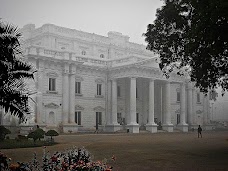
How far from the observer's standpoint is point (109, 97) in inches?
2073

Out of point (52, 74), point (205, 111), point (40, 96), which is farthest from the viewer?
point (205, 111)

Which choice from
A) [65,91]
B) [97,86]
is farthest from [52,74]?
[97,86]

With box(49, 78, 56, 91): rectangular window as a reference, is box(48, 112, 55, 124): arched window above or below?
below

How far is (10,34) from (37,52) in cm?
3621

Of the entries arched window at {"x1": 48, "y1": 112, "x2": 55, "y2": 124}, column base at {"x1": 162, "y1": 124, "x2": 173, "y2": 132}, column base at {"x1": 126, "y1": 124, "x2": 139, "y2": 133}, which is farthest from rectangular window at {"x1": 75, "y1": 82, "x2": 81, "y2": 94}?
column base at {"x1": 162, "y1": 124, "x2": 173, "y2": 132}

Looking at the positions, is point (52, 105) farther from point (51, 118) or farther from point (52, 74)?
point (52, 74)

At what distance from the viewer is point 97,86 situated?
51844 mm

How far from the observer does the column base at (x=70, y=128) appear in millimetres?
45000

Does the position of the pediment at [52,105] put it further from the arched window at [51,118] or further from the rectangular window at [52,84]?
the rectangular window at [52,84]

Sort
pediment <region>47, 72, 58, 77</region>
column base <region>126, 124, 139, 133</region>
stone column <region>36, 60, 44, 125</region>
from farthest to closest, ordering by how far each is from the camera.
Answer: column base <region>126, 124, 139, 133</region> → pediment <region>47, 72, 58, 77</region> → stone column <region>36, 60, 44, 125</region>

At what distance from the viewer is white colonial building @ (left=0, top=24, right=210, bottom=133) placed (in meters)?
45.2

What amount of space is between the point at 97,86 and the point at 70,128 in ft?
30.5

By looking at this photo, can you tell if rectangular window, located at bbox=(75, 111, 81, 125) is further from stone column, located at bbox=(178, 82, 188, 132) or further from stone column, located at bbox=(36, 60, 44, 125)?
stone column, located at bbox=(178, 82, 188, 132)

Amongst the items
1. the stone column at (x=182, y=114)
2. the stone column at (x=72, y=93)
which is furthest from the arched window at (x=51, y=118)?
the stone column at (x=182, y=114)
